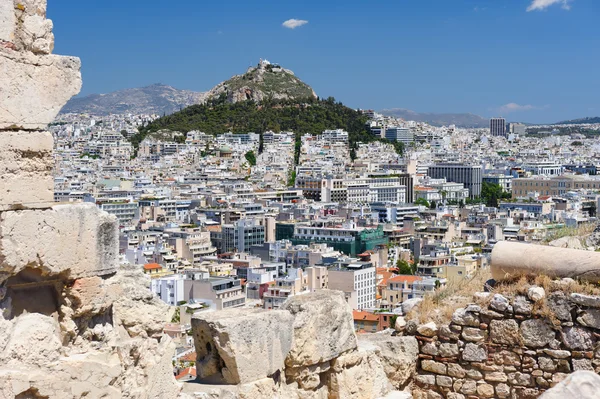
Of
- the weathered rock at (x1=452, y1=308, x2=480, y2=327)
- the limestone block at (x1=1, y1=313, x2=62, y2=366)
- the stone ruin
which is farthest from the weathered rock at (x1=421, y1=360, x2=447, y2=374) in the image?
the limestone block at (x1=1, y1=313, x2=62, y2=366)

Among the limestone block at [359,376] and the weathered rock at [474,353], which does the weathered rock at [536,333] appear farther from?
the limestone block at [359,376]

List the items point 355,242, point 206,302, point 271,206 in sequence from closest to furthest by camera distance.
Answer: point 206,302, point 355,242, point 271,206

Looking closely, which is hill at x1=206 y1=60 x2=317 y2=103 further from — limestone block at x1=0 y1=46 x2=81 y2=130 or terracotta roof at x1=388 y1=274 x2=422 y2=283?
limestone block at x1=0 y1=46 x2=81 y2=130

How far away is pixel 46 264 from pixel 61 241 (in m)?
0.08

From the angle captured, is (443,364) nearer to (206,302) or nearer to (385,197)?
(206,302)

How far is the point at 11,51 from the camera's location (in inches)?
97.4

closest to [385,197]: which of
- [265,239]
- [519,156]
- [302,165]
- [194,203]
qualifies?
[302,165]

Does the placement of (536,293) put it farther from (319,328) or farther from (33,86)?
(33,86)

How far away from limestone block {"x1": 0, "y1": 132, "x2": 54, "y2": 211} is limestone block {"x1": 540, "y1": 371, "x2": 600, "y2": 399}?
1.56 metres

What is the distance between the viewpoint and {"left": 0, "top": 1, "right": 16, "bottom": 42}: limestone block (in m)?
2.47

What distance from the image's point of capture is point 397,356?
3.96m

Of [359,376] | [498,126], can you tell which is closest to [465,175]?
[359,376]

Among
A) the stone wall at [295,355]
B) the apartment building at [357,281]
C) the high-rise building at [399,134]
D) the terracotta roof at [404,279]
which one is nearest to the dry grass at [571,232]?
the stone wall at [295,355]

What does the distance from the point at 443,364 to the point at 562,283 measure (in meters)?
0.66
